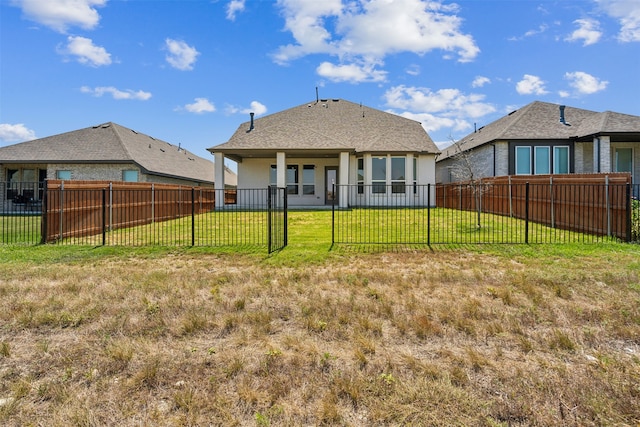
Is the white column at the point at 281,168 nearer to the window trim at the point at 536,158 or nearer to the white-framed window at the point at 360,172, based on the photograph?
the white-framed window at the point at 360,172

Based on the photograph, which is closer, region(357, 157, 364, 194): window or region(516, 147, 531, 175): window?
region(516, 147, 531, 175): window

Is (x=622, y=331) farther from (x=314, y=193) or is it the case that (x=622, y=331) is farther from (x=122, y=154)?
(x=122, y=154)

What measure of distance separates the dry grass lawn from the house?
17.6 meters

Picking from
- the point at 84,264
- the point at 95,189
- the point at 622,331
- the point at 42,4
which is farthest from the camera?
the point at 95,189

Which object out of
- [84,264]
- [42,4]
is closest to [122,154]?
[42,4]

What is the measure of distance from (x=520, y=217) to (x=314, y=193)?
1223 centimetres

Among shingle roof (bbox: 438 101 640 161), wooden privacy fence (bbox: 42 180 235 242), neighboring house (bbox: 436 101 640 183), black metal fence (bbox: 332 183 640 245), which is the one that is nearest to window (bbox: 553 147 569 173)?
neighboring house (bbox: 436 101 640 183)

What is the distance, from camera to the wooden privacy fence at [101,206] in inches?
394

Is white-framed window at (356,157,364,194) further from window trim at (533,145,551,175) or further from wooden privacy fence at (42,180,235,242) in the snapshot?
wooden privacy fence at (42,180,235,242)

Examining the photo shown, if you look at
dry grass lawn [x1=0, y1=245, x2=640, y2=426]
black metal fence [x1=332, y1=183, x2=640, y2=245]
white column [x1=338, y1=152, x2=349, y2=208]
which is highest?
white column [x1=338, y1=152, x2=349, y2=208]

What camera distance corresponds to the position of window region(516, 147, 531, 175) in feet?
65.1

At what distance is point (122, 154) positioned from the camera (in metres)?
21.8

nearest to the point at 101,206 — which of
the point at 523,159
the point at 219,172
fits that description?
the point at 219,172

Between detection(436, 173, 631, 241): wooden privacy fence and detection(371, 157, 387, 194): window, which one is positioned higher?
detection(371, 157, 387, 194): window
